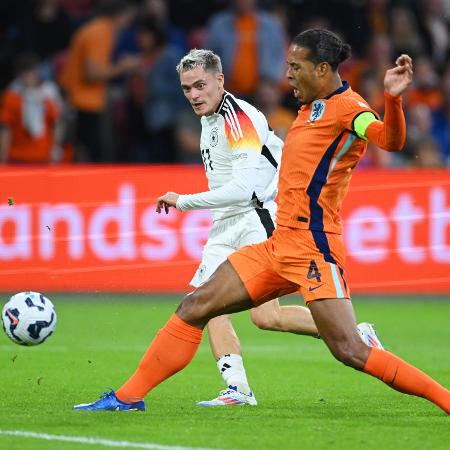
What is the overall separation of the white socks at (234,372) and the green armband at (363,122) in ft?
6.86

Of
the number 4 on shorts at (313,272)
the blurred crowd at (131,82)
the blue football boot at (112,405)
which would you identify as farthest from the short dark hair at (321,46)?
the blurred crowd at (131,82)

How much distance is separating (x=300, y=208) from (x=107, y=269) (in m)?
7.86

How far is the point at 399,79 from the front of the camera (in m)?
6.67

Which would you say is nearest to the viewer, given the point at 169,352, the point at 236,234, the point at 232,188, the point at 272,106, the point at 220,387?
the point at 169,352

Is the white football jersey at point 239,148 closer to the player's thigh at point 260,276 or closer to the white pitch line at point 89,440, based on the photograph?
the player's thigh at point 260,276

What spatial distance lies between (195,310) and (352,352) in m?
0.98

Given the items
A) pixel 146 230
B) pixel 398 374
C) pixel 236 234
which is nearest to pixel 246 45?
pixel 146 230

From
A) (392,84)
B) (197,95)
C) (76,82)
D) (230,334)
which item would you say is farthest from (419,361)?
(76,82)

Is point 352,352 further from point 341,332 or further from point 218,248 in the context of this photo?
point 218,248

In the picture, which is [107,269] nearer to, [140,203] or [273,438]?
[140,203]

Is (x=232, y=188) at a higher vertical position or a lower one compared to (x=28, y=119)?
lower

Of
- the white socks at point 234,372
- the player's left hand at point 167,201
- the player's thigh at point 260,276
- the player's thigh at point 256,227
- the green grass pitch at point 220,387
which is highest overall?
the player's left hand at point 167,201

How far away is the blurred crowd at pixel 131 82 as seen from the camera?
1689 cm

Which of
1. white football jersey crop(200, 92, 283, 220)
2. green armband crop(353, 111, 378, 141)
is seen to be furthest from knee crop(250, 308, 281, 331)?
green armband crop(353, 111, 378, 141)
